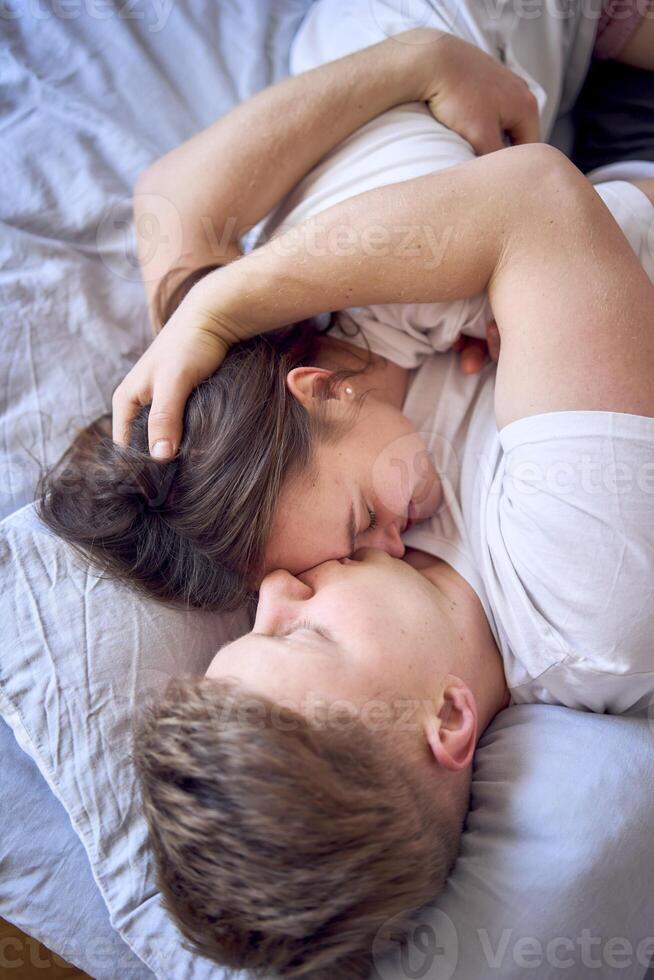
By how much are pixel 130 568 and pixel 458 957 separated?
0.52 metres

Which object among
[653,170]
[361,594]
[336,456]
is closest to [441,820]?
[361,594]

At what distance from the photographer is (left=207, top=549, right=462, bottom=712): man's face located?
0.69 metres

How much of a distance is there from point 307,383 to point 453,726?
0.42 m

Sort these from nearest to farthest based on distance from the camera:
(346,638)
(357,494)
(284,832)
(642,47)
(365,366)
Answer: (284,832) < (346,638) < (357,494) < (365,366) < (642,47)

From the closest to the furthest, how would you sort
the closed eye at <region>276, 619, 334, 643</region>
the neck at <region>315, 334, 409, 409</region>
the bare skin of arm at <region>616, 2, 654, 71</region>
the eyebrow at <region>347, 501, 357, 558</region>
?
the closed eye at <region>276, 619, 334, 643</region> < the eyebrow at <region>347, 501, 357, 558</region> < the neck at <region>315, 334, 409, 409</region> < the bare skin of arm at <region>616, 2, 654, 71</region>

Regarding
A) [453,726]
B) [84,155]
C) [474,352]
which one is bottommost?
[453,726]

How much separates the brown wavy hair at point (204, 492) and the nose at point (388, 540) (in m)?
0.13

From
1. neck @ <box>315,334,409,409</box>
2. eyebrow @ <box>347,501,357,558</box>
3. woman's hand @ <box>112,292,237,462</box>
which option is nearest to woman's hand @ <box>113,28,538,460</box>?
woman's hand @ <box>112,292,237,462</box>

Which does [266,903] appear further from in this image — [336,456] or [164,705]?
[336,456]

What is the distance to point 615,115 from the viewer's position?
120cm

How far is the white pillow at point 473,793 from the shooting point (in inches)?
27.4

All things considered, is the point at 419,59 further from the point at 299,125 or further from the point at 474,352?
the point at 474,352

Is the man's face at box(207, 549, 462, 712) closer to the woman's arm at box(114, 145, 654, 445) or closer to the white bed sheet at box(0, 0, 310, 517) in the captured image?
the woman's arm at box(114, 145, 654, 445)

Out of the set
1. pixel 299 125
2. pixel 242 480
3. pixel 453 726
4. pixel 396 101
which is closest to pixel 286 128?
pixel 299 125
